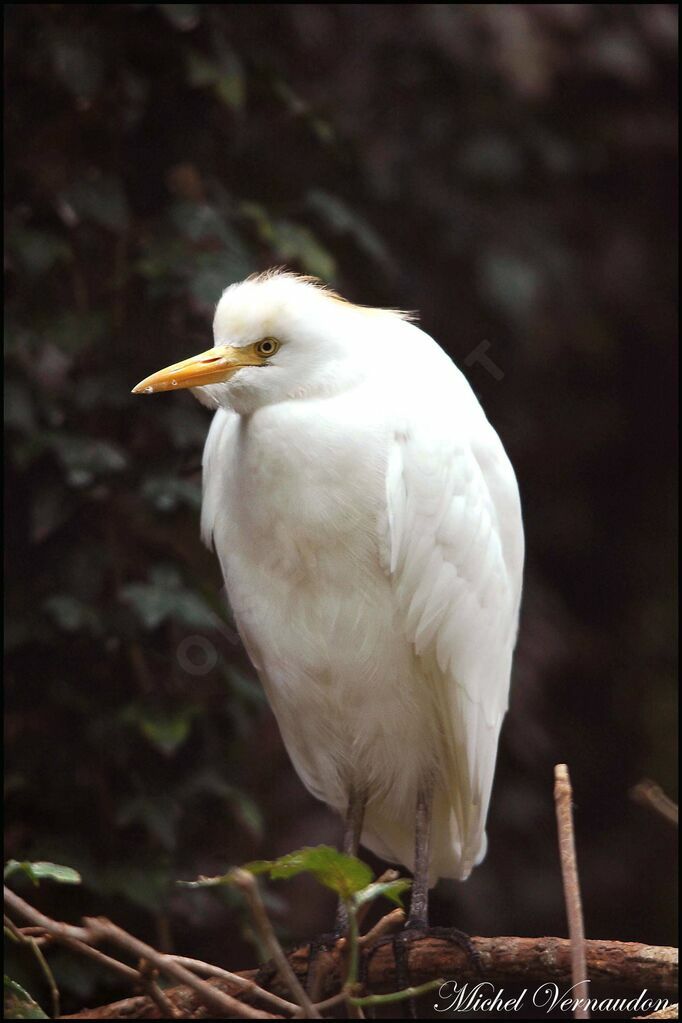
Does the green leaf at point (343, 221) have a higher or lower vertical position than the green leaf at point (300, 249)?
higher

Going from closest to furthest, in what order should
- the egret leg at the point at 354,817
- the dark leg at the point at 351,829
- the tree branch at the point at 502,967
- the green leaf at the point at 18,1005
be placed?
the green leaf at the point at 18,1005
the tree branch at the point at 502,967
the dark leg at the point at 351,829
the egret leg at the point at 354,817

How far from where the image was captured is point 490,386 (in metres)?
3.29

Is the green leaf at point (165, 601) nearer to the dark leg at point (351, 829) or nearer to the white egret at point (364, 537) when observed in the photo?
the white egret at point (364, 537)

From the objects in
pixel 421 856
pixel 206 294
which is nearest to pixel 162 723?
pixel 421 856

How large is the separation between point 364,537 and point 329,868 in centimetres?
76

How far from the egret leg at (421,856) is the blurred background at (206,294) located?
396mm

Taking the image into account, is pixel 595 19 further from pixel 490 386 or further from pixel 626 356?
pixel 626 356

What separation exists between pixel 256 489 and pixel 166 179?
2.61ft

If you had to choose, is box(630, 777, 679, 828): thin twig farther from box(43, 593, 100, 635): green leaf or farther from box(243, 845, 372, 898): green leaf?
box(43, 593, 100, 635): green leaf

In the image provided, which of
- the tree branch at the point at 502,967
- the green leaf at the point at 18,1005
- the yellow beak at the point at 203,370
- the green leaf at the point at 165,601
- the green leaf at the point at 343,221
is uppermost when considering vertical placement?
the green leaf at the point at 343,221

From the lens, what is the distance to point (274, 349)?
179cm

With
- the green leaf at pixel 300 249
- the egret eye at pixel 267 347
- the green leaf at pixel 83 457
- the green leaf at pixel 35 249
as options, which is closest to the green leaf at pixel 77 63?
the green leaf at pixel 35 249

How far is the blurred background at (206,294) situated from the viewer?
2.22 m

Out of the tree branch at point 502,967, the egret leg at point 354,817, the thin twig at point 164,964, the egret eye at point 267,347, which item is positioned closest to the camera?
the thin twig at point 164,964
